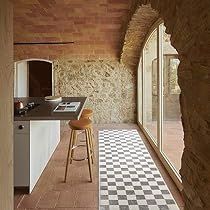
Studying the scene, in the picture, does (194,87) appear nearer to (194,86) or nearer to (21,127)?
(194,86)

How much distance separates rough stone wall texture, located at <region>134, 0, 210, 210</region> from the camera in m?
1.45

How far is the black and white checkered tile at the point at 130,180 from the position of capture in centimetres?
337

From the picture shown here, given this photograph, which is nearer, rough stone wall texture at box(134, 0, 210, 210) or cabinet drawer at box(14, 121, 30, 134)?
rough stone wall texture at box(134, 0, 210, 210)

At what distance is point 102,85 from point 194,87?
7413 mm

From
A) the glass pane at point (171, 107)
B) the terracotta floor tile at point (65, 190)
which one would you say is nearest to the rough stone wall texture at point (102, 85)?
the glass pane at point (171, 107)

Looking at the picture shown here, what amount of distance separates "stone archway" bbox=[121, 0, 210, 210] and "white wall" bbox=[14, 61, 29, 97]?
25.9 ft

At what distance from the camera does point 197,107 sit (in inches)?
62.5

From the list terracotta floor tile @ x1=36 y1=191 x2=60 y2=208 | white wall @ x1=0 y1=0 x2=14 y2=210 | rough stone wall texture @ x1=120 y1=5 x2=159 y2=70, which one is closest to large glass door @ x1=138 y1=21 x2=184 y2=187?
rough stone wall texture @ x1=120 y1=5 x2=159 y2=70

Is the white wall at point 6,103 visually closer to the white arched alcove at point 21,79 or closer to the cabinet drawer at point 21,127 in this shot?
the cabinet drawer at point 21,127

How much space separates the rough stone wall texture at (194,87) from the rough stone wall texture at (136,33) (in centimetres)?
286

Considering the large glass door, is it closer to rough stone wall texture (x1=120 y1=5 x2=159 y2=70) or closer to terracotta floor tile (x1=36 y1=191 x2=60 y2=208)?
rough stone wall texture (x1=120 y1=5 x2=159 y2=70)

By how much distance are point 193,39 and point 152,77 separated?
6.28 meters

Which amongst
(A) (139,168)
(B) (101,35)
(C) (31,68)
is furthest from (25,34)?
(C) (31,68)

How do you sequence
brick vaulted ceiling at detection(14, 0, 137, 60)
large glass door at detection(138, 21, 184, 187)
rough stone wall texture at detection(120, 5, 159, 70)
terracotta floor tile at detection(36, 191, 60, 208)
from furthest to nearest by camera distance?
brick vaulted ceiling at detection(14, 0, 137, 60)
large glass door at detection(138, 21, 184, 187)
rough stone wall texture at detection(120, 5, 159, 70)
terracotta floor tile at detection(36, 191, 60, 208)
